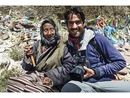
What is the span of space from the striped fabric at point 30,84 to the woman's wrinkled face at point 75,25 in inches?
40.3

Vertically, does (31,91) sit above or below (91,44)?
below

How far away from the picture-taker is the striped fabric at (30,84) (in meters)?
7.55

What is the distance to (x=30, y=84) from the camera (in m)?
7.55

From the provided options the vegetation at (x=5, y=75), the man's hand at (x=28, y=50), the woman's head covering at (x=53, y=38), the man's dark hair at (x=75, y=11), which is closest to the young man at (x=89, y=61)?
the man's dark hair at (x=75, y=11)

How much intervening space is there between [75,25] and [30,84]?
1.32m

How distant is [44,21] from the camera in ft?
25.0

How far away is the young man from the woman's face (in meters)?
0.29

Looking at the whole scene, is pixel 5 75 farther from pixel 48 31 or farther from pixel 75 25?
pixel 75 25

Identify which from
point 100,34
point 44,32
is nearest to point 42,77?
point 44,32

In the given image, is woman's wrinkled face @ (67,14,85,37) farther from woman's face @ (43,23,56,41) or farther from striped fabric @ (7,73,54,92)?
striped fabric @ (7,73,54,92)

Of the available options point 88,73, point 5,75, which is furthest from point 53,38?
point 5,75

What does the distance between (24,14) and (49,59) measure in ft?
3.13

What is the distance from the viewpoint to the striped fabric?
755cm

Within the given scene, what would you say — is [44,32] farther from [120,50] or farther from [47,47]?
[120,50]
